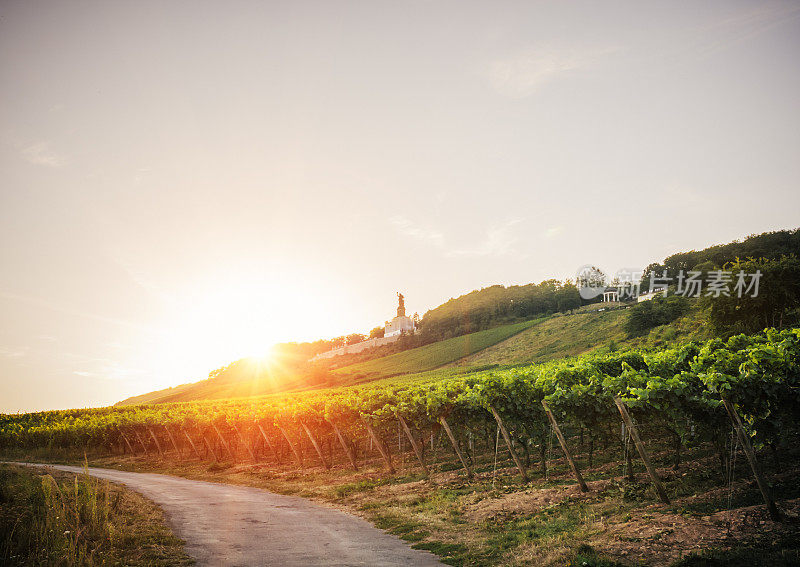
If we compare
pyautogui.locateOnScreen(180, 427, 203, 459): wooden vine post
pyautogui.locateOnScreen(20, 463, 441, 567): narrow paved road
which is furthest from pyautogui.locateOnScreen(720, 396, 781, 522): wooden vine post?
pyautogui.locateOnScreen(180, 427, 203, 459): wooden vine post

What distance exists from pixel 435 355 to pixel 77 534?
76.9m

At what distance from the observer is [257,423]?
28.5 metres

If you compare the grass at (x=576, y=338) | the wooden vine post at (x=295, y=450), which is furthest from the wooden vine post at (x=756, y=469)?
the grass at (x=576, y=338)

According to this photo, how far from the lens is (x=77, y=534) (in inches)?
336

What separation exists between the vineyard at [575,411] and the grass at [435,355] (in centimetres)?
4452

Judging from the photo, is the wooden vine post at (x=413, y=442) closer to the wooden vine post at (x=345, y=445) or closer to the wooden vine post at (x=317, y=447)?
the wooden vine post at (x=345, y=445)

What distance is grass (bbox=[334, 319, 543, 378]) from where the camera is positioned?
3020 inches

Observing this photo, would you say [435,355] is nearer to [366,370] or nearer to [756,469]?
[366,370]

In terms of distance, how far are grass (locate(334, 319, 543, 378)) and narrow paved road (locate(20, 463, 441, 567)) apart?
193ft

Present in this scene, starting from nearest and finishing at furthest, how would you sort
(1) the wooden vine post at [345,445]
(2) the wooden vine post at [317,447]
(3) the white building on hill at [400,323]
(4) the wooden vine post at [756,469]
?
(4) the wooden vine post at [756,469], (1) the wooden vine post at [345,445], (2) the wooden vine post at [317,447], (3) the white building on hill at [400,323]

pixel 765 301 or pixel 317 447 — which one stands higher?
pixel 765 301

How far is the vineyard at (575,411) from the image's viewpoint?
369 inches

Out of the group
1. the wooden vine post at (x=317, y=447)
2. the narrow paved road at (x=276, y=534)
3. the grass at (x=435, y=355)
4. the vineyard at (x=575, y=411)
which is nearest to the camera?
the narrow paved road at (x=276, y=534)

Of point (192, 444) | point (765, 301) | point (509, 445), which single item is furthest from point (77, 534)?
point (765, 301)
